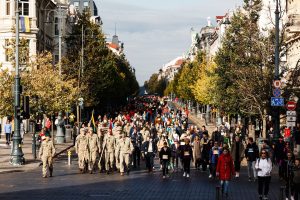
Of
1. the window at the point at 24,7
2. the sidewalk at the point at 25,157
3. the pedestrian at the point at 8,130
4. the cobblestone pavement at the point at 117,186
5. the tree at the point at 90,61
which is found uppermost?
the window at the point at 24,7

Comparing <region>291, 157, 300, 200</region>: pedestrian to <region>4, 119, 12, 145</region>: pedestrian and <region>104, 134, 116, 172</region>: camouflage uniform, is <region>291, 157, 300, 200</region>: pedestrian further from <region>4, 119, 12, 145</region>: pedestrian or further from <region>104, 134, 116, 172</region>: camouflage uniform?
→ <region>4, 119, 12, 145</region>: pedestrian

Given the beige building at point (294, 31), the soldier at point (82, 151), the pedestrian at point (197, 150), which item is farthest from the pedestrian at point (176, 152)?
the beige building at point (294, 31)

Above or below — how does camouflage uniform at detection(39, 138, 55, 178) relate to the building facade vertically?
below

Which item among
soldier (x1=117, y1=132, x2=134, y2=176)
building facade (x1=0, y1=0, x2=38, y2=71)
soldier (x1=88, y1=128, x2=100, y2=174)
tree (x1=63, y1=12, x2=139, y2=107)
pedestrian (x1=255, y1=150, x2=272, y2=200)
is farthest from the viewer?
tree (x1=63, y1=12, x2=139, y2=107)

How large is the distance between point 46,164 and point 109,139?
3036 millimetres

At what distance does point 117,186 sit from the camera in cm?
2388

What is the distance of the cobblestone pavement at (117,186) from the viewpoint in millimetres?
21138

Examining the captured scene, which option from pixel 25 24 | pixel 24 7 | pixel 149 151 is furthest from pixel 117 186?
pixel 24 7

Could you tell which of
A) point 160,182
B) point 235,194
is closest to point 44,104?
point 160,182

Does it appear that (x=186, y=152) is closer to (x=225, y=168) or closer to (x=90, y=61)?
(x=225, y=168)

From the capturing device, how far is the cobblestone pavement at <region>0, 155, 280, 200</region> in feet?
69.3

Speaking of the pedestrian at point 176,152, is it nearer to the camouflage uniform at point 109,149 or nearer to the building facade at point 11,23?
the camouflage uniform at point 109,149

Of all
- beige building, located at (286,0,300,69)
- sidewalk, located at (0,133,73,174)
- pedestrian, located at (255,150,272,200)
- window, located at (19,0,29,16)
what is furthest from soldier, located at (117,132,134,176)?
window, located at (19,0,29,16)

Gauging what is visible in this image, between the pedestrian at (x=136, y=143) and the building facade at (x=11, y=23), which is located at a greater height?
the building facade at (x=11, y=23)
